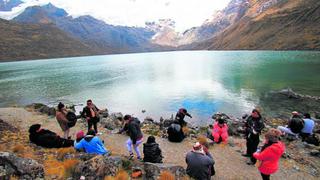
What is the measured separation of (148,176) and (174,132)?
678 cm

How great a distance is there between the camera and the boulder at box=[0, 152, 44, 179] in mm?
11273

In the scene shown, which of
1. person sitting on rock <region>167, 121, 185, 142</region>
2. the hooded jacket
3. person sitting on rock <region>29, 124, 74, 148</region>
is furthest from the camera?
person sitting on rock <region>167, 121, 185, 142</region>

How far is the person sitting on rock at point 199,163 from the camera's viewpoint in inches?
449

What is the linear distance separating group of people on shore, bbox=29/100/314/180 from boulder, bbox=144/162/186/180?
61 centimetres

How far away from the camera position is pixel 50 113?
30594mm

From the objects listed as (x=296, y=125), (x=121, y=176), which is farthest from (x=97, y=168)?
(x=296, y=125)

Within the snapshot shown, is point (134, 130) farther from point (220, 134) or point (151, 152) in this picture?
point (220, 134)

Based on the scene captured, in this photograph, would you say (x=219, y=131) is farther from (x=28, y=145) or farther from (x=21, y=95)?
(x=21, y=95)

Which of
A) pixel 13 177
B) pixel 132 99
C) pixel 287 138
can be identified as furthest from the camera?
pixel 132 99

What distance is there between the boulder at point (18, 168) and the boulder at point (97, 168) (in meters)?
1.63

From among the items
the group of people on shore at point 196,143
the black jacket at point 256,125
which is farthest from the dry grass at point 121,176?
the black jacket at point 256,125

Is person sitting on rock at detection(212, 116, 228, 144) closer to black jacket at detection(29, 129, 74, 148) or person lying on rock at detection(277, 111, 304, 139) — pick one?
person lying on rock at detection(277, 111, 304, 139)

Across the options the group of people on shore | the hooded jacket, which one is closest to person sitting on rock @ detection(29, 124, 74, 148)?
the group of people on shore

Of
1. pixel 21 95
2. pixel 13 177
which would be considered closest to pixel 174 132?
pixel 13 177
